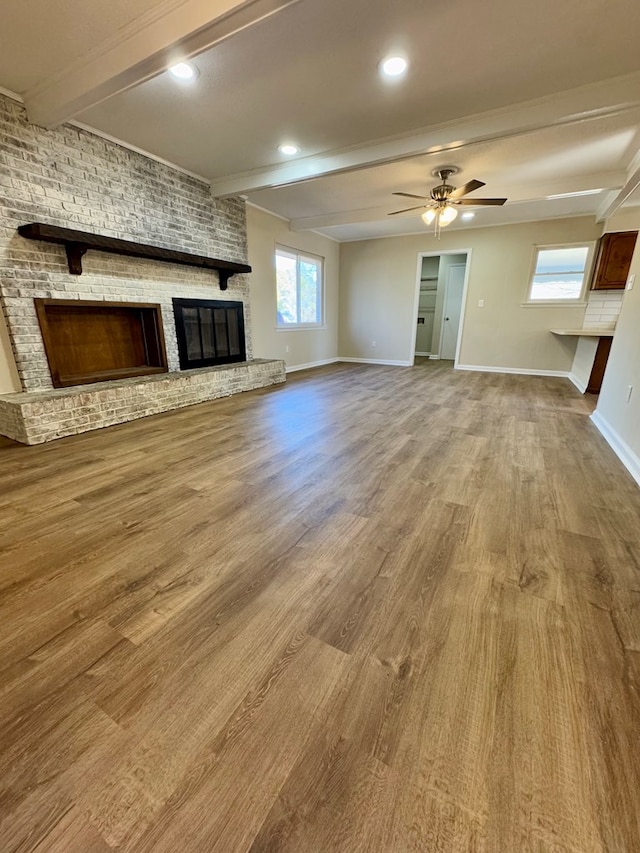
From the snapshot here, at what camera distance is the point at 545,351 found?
20.8 ft

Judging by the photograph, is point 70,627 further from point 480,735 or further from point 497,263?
point 497,263

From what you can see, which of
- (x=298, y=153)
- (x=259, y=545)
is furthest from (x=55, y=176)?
(x=259, y=545)

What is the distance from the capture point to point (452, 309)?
8.61 m

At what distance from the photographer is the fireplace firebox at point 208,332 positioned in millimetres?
4469

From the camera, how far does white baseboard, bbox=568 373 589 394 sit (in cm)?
516

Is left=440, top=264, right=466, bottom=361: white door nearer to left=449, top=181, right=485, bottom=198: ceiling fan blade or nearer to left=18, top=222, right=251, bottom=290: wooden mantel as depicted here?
left=449, top=181, right=485, bottom=198: ceiling fan blade

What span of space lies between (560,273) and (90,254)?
22.9 ft

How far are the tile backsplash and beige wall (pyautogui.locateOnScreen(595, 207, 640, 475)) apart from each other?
2.91 m

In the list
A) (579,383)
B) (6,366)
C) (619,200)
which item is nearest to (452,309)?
(579,383)

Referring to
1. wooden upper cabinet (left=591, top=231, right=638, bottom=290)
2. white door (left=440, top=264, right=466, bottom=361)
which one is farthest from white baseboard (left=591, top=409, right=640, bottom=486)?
white door (left=440, top=264, right=466, bottom=361)

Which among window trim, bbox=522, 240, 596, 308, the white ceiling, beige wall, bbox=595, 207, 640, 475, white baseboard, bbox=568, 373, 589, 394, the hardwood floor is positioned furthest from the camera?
window trim, bbox=522, 240, 596, 308

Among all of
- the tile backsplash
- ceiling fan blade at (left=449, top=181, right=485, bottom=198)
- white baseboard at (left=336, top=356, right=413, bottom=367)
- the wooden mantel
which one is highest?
ceiling fan blade at (left=449, top=181, right=485, bottom=198)

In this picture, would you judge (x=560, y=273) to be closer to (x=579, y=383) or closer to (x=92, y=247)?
(x=579, y=383)

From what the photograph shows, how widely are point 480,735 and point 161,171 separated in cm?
521
